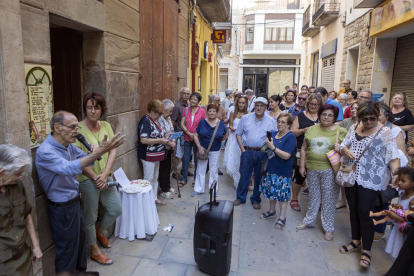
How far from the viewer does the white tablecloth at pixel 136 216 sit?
377 centimetres

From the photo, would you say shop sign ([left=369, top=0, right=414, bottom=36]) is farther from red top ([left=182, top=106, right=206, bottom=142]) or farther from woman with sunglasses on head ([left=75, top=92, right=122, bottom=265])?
woman with sunglasses on head ([left=75, top=92, right=122, bottom=265])

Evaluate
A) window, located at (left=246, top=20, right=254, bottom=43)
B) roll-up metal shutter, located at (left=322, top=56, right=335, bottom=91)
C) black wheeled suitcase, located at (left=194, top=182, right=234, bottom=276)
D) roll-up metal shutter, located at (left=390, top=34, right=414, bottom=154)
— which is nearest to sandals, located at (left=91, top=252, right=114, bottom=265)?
black wheeled suitcase, located at (left=194, top=182, right=234, bottom=276)

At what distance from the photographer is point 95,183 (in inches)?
123

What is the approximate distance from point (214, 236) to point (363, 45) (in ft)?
29.6

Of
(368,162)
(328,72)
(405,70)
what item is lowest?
(368,162)

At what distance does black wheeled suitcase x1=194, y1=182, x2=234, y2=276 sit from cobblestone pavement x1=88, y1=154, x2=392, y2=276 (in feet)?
0.86

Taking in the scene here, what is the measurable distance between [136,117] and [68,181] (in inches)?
81.9

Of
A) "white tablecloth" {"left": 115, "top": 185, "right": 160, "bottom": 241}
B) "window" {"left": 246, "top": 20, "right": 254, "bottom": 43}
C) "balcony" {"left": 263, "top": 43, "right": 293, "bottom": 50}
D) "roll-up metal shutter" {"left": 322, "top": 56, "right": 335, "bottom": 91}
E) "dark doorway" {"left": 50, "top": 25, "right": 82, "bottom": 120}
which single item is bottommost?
"white tablecloth" {"left": 115, "top": 185, "right": 160, "bottom": 241}

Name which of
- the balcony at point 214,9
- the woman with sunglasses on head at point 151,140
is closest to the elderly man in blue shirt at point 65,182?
the woman with sunglasses on head at point 151,140

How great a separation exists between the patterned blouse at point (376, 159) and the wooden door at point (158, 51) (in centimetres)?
323

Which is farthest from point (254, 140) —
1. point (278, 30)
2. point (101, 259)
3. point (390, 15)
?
point (278, 30)

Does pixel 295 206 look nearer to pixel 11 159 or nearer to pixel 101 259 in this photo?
pixel 101 259

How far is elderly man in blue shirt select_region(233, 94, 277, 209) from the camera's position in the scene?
4750mm

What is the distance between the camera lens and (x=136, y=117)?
4547mm
